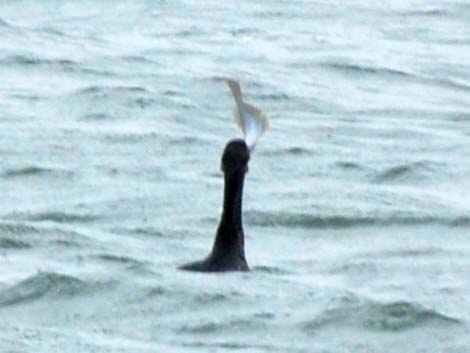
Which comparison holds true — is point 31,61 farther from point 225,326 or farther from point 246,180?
point 225,326

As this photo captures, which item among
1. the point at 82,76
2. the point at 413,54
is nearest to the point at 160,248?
the point at 82,76

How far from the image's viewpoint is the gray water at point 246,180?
9609mm

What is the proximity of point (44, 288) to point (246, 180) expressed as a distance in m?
3.15

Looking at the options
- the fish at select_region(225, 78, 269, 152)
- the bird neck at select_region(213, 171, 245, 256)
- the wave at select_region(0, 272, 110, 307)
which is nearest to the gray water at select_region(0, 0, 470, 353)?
the wave at select_region(0, 272, 110, 307)

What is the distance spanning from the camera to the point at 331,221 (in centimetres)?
1198

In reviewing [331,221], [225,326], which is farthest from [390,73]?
[225,326]

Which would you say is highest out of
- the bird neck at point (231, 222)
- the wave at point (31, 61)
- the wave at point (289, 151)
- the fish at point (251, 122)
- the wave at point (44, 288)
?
the fish at point (251, 122)

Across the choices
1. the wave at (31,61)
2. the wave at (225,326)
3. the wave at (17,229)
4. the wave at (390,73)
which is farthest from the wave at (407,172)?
the wave at (31,61)

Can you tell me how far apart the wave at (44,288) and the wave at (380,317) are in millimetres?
1065

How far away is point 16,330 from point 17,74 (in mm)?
7571

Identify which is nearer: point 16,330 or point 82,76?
point 16,330

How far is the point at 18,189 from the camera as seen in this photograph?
12766 millimetres

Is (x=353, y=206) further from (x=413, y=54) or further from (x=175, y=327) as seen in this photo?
(x=413, y=54)

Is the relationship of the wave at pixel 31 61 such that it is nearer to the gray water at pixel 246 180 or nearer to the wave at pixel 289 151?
the gray water at pixel 246 180
